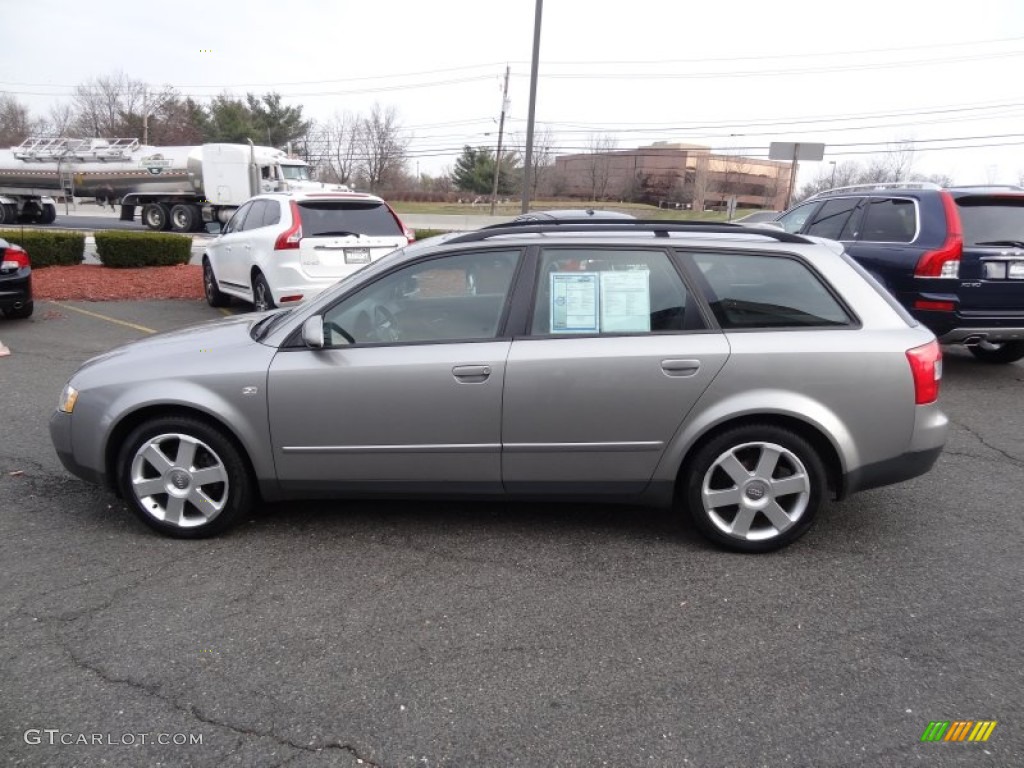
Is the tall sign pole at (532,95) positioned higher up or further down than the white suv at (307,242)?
higher up

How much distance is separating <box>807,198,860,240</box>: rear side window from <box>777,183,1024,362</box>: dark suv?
760 millimetres

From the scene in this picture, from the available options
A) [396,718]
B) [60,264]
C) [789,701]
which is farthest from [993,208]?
[60,264]

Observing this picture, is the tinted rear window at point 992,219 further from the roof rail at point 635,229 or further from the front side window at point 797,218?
the roof rail at point 635,229

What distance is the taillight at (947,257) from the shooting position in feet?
21.1

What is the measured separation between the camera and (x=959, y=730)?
243cm

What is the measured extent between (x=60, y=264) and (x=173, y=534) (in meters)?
13.0

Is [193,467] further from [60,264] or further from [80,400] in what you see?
→ [60,264]

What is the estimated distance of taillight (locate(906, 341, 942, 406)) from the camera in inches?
136

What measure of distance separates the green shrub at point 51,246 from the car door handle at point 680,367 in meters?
14.1

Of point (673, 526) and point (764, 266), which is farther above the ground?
point (764, 266)

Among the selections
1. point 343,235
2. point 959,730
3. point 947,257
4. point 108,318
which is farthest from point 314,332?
point 108,318

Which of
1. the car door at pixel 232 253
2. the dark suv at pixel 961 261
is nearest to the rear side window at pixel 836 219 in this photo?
the dark suv at pixel 961 261

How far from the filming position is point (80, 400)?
12.1 feet

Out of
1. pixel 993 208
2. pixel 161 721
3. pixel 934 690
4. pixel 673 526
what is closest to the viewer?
pixel 161 721
